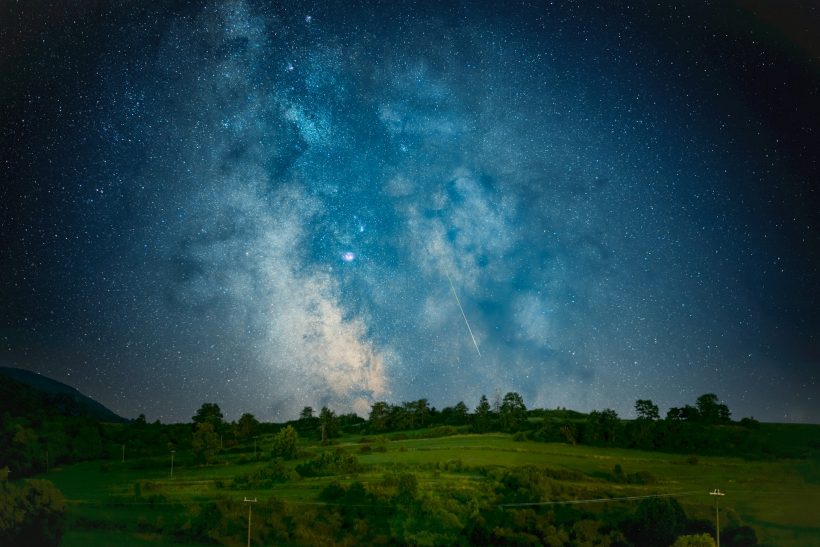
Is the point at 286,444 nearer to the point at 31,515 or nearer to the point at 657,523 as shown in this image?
the point at 31,515

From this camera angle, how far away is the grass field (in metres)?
28.2

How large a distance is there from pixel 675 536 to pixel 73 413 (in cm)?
2855

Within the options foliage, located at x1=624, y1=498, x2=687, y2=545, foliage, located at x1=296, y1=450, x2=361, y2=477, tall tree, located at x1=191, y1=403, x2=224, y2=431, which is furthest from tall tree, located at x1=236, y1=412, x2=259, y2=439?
foliage, located at x1=624, y1=498, x2=687, y2=545

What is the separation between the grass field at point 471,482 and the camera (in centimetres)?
2816

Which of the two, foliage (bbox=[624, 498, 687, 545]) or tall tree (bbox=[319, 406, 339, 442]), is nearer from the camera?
foliage (bbox=[624, 498, 687, 545])

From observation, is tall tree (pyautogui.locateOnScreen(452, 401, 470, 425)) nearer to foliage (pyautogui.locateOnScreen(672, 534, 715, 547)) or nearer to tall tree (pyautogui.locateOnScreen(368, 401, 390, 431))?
tall tree (pyautogui.locateOnScreen(368, 401, 390, 431))

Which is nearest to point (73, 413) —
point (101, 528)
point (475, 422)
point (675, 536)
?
point (101, 528)

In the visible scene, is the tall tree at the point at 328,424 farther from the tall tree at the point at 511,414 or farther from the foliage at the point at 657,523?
the foliage at the point at 657,523

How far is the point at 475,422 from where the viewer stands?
123 feet

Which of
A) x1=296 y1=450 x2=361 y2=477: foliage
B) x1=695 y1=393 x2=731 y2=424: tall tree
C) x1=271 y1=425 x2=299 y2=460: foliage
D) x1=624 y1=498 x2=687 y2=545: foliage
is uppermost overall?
x1=695 y1=393 x2=731 y2=424: tall tree

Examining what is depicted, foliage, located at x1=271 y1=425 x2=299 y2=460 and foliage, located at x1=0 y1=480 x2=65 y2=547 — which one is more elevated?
foliage, located at x1=271 y1=425 x2=299 y2=460

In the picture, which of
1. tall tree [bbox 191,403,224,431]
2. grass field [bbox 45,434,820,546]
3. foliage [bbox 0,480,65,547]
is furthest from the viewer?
tall tree [bbox 191,403,224,431]

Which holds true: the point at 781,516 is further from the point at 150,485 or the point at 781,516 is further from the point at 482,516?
the point at 150,485

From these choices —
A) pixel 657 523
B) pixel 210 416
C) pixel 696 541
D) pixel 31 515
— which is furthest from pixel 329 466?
pixel 696 541
